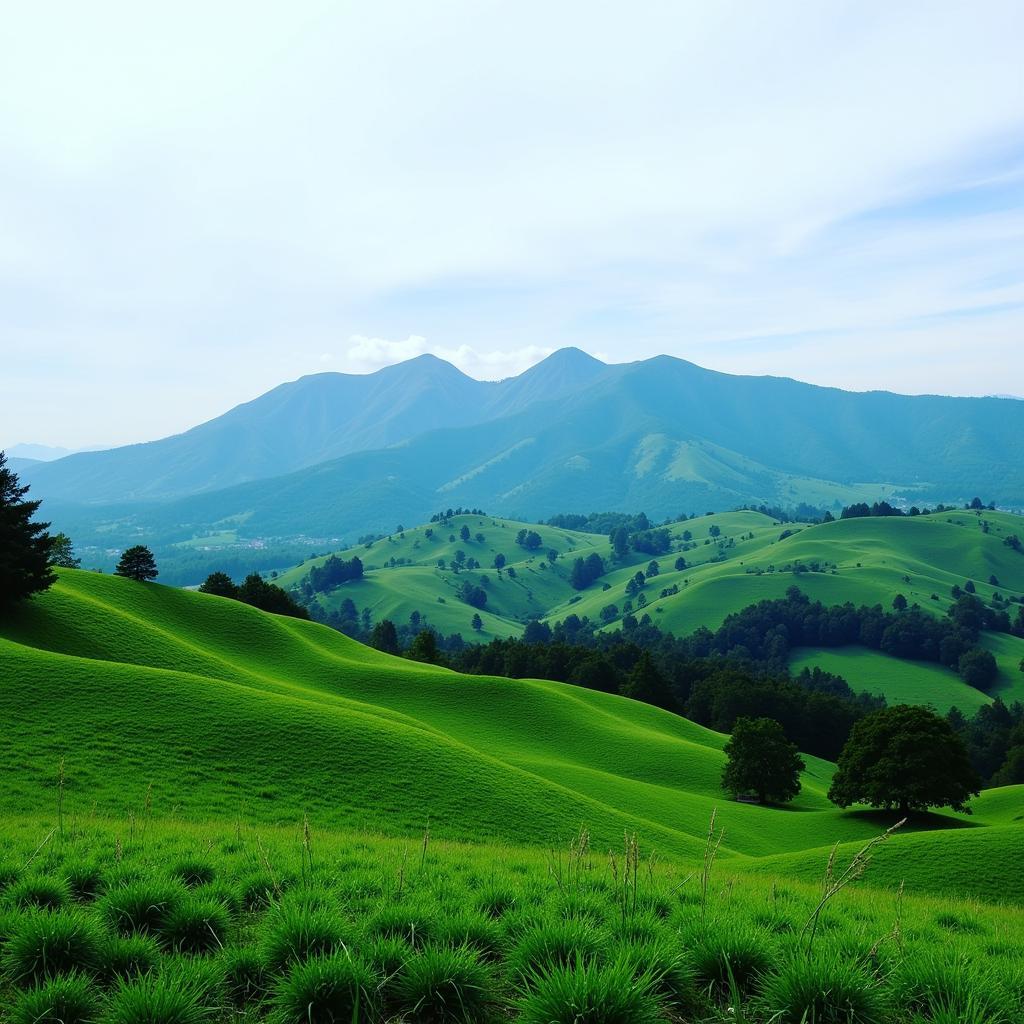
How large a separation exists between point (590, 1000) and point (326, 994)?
2559 mm

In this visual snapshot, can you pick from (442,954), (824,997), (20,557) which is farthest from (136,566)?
(824,997)

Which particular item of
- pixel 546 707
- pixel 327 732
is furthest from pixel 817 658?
pixel 327 732

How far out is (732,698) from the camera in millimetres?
102250

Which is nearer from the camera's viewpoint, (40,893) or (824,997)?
(824,997)

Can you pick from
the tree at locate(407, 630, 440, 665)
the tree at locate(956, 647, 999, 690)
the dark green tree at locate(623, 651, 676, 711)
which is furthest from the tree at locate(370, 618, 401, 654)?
the tree at locate(956, 647, 999, 690)

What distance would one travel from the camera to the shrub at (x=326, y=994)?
269 inches

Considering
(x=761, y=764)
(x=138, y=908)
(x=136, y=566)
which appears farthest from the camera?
(x=136, y=566)

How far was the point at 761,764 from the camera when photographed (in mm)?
57531

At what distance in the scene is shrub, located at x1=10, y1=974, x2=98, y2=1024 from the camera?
6.75 meters

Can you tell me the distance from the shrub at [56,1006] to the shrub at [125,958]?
69cm

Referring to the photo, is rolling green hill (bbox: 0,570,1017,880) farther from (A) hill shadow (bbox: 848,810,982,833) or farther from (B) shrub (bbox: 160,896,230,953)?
(B) shrub (bbox: 160,896,230,953)

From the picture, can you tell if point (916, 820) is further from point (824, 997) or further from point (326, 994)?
point (326, 994)

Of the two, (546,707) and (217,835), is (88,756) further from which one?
(546,707)

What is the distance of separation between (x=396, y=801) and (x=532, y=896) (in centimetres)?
1895
